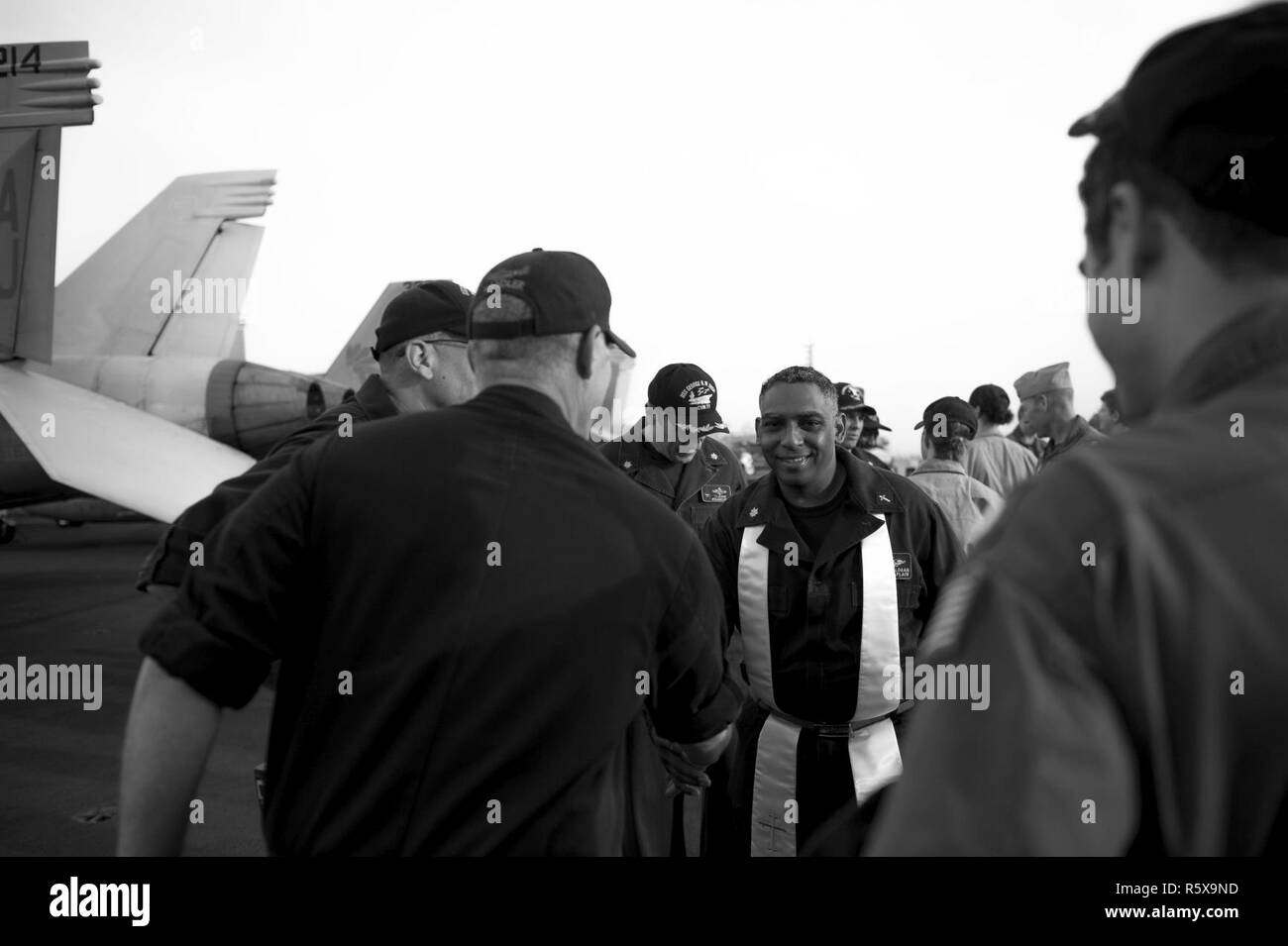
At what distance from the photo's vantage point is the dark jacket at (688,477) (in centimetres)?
514

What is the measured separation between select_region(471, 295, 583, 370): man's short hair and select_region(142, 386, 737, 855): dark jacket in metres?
0.21

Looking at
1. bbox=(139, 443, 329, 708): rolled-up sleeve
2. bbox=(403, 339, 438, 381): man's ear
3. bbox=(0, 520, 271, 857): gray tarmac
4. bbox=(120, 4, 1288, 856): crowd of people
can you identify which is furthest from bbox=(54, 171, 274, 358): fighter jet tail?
bbox=(139, 443, 329, 708): rolled-up sleeve

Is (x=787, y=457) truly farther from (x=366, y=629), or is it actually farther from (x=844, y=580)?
(x=366, y=629)

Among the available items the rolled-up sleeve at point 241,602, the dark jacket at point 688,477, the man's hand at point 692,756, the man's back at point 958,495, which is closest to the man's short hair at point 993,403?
the man's back at point 958,495

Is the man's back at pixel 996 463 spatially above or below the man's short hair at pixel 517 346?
above

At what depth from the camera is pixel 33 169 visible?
9023 millimetres

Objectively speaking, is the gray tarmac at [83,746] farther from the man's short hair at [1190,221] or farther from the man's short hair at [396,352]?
the man's short hair at [1190,221]

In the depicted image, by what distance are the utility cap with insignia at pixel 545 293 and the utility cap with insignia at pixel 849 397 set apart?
4218 millimetres

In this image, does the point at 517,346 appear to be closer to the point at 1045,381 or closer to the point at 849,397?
the point at 849,397

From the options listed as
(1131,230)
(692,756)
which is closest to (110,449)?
(692,756)

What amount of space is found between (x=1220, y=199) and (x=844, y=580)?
2.32 m

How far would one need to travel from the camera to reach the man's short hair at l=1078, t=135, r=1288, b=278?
27.3 inches
